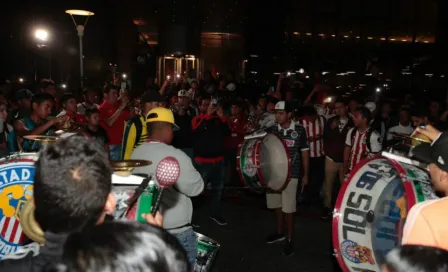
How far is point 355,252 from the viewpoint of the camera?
389 cm

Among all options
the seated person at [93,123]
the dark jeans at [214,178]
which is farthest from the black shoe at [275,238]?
the seated person at [93,123]

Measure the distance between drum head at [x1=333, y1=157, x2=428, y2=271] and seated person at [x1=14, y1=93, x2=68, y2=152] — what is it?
2.93 m

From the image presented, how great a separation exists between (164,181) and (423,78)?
53.7ft

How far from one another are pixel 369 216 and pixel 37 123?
3794 mm

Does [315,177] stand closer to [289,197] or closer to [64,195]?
[289,197]

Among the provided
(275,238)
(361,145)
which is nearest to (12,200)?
(275,238)

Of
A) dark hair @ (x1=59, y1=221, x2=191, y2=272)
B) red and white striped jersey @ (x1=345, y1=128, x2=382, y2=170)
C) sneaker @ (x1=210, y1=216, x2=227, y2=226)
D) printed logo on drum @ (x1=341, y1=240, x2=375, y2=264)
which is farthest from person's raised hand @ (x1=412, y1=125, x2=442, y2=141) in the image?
sneaker @ (x1=210, y1=216, x2=227, y2=226)

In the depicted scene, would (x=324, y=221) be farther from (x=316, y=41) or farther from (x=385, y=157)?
(x=316, y=41)

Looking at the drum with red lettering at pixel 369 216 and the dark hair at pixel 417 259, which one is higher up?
the dark hair at pixel 417 259

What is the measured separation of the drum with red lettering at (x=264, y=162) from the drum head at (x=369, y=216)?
6.46 feet

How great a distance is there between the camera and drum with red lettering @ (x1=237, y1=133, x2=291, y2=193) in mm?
6082

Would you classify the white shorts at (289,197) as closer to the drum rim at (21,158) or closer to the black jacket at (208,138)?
the black jacket at (208,138)

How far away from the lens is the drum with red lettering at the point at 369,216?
3.76 metres

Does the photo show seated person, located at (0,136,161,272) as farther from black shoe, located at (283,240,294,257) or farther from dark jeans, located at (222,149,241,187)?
dark jeans, located at (222,149,241,187)
